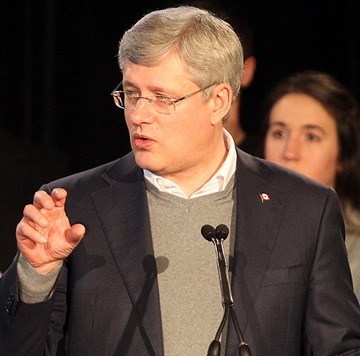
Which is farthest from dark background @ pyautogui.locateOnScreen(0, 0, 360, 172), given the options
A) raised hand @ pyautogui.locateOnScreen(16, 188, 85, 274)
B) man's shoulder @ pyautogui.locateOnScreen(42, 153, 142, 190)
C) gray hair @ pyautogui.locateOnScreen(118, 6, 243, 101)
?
raised hand @ pyautogui.locateOnScreen(16, 188, 85, 274)

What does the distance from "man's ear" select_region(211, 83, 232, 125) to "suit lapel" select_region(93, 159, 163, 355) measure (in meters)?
0.27

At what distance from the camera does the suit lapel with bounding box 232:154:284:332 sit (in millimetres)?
3068

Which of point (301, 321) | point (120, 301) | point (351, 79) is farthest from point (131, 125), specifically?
point (351, 79)

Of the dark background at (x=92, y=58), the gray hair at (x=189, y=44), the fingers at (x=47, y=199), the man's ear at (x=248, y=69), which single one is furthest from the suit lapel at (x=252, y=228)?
the dark background at (x=92, y=58)

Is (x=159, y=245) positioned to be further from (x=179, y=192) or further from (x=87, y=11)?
(x=87, y=11)

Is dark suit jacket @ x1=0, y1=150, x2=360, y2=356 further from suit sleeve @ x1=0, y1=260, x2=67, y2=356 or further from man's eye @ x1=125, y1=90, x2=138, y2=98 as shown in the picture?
man's eye @ x1=125, y1=90, x2=138, y2=98

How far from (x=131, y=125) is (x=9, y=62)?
6.61ft

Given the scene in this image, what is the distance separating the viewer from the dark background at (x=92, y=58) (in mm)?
4996

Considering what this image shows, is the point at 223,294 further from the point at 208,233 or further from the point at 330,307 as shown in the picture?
the point at 330,307

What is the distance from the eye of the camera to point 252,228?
3.17 m

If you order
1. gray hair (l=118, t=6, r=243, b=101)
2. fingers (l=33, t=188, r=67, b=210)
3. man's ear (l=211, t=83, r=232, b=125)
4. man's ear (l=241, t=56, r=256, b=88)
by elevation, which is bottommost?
man's ear (l=241, t=56, r=256, b=88)

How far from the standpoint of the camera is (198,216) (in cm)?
318

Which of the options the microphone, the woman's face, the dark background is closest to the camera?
the microphone

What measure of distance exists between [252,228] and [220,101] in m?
0.37
